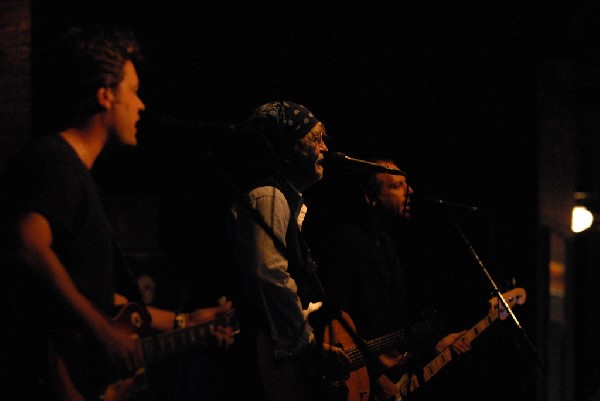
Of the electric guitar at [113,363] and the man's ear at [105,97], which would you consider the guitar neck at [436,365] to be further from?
the man's ear at [105,97]

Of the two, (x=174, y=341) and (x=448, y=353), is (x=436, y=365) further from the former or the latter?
(x=174, y=341)

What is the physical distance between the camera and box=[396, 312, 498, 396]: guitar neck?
12.7 ft

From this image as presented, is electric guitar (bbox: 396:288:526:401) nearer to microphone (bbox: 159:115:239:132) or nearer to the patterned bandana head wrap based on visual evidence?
the patterned bandana head wrap

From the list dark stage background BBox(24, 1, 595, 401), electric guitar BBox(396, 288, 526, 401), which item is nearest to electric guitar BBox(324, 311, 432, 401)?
electric guitar BBox(396, 288, 526, 401)

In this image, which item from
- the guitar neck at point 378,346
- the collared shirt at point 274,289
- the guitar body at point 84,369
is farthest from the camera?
the guitar neck at point 378,346

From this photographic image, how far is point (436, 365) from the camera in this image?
421 cm

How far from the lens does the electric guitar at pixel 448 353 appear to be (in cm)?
385

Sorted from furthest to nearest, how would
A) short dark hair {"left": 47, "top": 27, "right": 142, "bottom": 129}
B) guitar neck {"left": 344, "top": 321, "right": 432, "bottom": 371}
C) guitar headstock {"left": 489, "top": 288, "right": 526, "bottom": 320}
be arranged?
guitar headstock {"left": 489, "top": 288, "right": 526, "bottom": 320} < guitar neck {"left": 344, "top": 321, "right": 432, "bottom": 371} < short dark hair {"left": 47, "top": 27, "right": 142, "bottom": 129}

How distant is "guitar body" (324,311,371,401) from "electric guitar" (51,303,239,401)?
4.36 ft

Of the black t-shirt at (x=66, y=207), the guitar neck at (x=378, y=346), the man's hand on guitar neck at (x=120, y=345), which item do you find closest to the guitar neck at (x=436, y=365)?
the guitar neck at (x=378, y=346)

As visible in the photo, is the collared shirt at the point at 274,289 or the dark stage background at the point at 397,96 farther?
the dark stage background at the point at 397,96

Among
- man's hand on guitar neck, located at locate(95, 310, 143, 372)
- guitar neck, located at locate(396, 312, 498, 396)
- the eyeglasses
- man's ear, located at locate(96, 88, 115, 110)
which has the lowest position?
guitar neck, located at locate(396, 312, 498, 396)

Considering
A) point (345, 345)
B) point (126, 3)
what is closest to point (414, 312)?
point (345, 345)

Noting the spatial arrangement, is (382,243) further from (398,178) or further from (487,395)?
(487,395)
